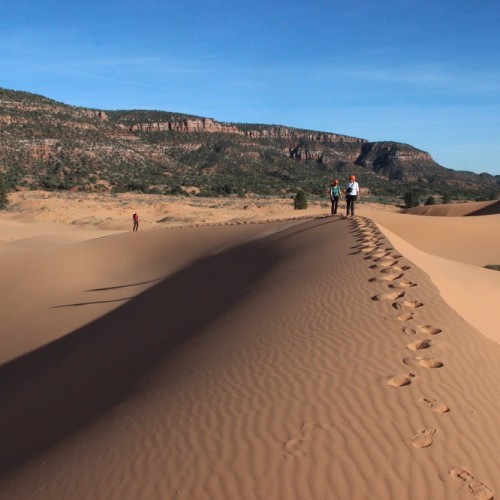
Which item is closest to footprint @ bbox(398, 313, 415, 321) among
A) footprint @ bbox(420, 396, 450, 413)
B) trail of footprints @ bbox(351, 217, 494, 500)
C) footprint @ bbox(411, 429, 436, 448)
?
trail of footprints @ bbox(351, 217, 494, 500)

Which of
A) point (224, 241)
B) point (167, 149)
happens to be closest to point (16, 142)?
point (167, 149)

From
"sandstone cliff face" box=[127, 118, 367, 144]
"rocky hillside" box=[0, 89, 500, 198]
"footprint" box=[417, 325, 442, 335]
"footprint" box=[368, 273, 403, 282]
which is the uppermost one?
"sandstone cliff face" box=[127, 118, 367, 144]

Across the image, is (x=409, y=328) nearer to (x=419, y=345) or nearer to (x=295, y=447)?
(x=419, y=345)

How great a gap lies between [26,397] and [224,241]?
11926 mm

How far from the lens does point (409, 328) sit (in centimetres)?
570

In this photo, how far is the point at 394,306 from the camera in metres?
6.45

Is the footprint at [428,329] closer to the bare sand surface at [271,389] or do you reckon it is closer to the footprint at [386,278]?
the bare sand surface at [271,389]

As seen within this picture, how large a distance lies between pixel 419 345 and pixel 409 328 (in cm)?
45

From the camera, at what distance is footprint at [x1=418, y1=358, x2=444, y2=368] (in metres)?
4.78

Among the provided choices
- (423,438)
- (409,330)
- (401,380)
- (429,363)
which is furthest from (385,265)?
(423,438)

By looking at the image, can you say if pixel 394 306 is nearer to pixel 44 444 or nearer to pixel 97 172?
pixel 44 444

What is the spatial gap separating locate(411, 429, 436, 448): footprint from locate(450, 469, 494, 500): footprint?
268mm

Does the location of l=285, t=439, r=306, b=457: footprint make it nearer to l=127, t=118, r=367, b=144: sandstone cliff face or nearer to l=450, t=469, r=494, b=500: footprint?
l=450, t=469, r=494, b=500: footprint

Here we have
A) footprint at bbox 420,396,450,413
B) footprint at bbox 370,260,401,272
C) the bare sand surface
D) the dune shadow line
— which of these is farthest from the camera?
footprint at bbox 370,260,401,272
